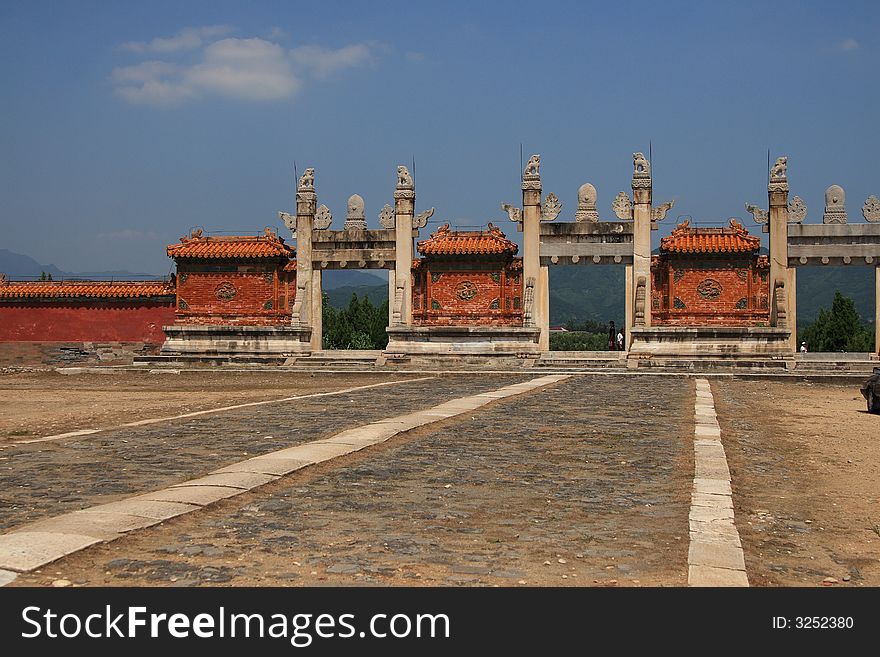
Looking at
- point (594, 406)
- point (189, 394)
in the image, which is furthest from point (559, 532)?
point (189, 394)

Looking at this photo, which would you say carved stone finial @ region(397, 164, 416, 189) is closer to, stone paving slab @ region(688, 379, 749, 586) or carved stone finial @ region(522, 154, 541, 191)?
carved stone finial @ region(522, 154, 541, 191)

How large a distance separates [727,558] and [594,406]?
438 inches

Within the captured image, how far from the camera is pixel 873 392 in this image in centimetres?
1841

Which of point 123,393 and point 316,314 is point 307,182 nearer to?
point 316,314

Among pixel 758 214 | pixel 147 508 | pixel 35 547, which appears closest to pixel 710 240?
pixel 758 214

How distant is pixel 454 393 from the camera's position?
65.1 ft

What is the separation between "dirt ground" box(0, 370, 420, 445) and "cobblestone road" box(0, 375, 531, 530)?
1.64 metres

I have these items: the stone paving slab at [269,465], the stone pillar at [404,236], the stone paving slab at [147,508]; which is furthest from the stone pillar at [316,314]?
the stone paving slab at [147,508]

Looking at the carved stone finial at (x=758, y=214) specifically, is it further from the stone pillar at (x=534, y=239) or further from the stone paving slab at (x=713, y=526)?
the stone paving slab at (x=713, y=526)

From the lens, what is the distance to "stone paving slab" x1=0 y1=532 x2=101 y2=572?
5277 mm

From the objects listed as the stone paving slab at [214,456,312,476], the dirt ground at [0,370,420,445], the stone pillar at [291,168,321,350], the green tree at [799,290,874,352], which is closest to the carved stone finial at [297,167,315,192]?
the stone pillar at [291,168,321,350]

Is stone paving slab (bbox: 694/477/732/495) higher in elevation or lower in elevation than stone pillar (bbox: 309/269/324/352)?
lower

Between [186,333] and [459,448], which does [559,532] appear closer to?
[459,448]

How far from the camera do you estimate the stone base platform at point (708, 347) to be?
32.2m
